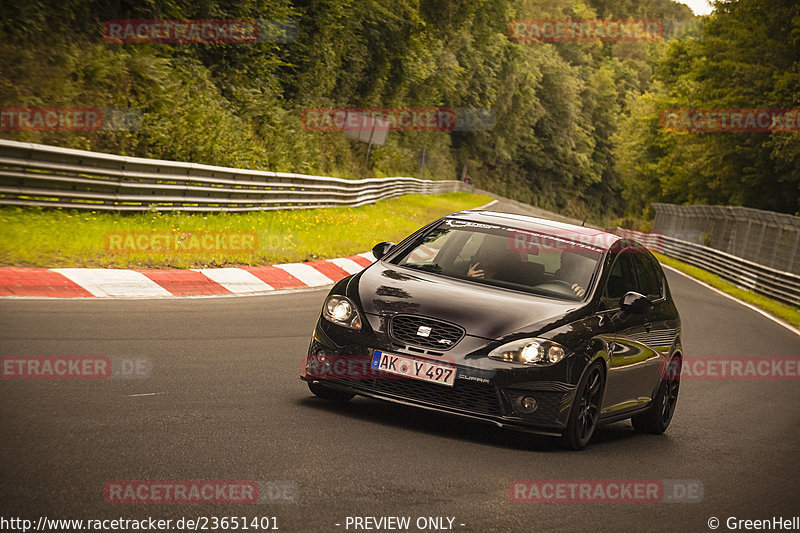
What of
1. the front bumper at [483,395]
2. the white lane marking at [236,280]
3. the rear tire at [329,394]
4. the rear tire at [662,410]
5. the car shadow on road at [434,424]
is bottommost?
the white lane marking at [236,280]

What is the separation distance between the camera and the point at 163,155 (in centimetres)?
2103

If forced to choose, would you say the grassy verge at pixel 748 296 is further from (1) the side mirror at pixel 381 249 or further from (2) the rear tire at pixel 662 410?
(1) the side mirror at pixel 381 249

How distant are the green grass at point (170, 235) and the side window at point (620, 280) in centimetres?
643

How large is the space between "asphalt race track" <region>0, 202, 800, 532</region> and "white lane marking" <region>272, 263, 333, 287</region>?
5.46m

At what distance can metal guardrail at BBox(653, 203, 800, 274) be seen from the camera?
31859mm

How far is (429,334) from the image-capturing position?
683cm

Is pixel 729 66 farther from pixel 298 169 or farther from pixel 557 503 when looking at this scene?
pixel 557 503

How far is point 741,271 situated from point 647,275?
94.1 feet

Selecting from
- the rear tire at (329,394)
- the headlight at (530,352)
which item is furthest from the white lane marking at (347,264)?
the headlight at (530,352)

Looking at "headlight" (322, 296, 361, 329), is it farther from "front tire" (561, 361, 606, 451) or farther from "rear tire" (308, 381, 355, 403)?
"front tire" (561, 361, 606, 451)

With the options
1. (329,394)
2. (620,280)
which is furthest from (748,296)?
(329,394)

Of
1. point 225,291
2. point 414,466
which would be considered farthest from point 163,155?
point 414,466

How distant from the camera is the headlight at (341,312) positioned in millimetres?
7121

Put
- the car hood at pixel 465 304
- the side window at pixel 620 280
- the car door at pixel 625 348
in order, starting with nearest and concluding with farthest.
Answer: the car hood at pixel 465 304 < the car door at pixel 625 348 < the side window at pixel 620 280
